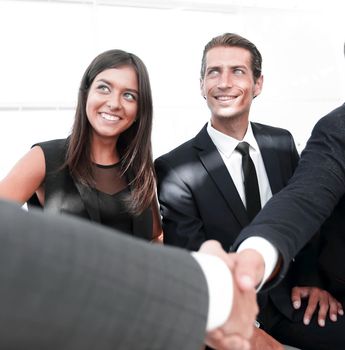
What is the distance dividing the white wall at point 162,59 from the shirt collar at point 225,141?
212 cm

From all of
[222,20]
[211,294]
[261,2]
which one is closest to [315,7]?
[261,2]

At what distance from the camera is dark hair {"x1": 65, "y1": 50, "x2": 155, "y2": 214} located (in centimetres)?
201

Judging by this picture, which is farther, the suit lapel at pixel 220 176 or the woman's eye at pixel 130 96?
the woman's eye at pixel 130 96

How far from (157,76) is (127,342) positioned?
12.0 ft

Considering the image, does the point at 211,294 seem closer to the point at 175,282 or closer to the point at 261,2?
the point at 175,282

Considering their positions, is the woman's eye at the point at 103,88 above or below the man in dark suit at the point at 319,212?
above

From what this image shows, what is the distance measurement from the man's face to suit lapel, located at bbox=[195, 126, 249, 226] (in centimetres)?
28

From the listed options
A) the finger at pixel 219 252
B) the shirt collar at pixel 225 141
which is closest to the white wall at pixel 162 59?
the shirt collar at pixel 225 141

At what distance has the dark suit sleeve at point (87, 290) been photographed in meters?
0.55

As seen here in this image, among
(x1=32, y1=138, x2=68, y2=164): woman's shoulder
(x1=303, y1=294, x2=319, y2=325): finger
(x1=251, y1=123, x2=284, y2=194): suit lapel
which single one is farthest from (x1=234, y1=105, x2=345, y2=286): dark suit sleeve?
(x1=32, y1=138, x2=68, y2=164): woman's shoulder

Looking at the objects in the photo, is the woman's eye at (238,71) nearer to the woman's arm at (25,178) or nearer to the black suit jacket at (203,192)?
the black suit jacket at (203,192)

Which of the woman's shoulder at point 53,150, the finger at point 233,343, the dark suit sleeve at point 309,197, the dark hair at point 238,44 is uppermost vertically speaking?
the dark hair at point 238,44

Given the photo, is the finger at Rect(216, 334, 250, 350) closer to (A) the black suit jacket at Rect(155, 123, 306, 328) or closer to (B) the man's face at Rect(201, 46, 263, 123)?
(A) the black suit jacket at Rect(155, 123, 306, 328)

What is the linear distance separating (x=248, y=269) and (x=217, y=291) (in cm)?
19
